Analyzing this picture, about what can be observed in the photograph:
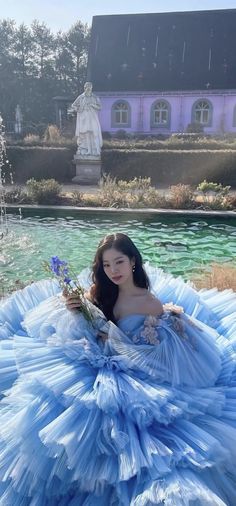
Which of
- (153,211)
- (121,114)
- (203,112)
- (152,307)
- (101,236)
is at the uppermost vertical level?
(203,112)

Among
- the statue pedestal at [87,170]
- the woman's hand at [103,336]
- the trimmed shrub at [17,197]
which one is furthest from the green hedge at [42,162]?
the woman's hand at [103,336]

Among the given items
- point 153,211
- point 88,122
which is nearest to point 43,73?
point 88,122

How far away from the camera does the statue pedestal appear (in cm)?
1559

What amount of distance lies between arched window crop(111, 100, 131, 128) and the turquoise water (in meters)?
19.8

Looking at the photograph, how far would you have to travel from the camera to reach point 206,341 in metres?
2.42

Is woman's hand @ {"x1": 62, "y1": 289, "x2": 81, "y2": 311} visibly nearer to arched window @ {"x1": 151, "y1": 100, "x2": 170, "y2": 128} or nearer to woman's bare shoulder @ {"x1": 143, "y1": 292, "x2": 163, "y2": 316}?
woman's bare shoulder @ {"x1": 143, "y1": 292, "x2": 163, "y2": 316}

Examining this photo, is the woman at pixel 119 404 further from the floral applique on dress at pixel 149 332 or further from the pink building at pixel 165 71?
the pink building at pixel 165 71

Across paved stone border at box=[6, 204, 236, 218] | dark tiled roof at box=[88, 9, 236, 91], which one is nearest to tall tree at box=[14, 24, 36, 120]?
dark tiled roof at box=[88, 9, 236, 91]

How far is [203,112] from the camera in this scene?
28.6 meters

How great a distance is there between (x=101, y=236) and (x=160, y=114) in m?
22.1

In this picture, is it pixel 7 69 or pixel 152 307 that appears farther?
pixel 7 69

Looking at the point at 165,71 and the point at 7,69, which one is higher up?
the point at 7,69

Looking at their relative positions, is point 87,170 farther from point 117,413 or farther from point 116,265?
point 117,413

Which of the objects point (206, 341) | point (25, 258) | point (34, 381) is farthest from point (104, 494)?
point (25, 258)
